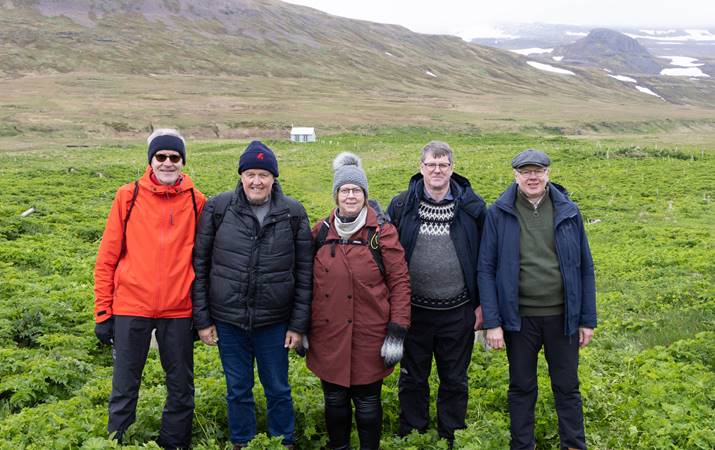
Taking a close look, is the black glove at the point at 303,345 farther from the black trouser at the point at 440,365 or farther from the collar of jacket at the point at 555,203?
the collar of jacket at the point at 555,203

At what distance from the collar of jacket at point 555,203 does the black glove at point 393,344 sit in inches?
60.3

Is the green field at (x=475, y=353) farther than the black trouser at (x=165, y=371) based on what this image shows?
Yes

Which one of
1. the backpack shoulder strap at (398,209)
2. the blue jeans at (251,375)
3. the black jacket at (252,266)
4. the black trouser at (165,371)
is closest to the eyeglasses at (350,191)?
the black jacket at (252,266)

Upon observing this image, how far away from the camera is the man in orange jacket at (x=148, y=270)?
5.41 m

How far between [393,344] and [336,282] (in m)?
0.81

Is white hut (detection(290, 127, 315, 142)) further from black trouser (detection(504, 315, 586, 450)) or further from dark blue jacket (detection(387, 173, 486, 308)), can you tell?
black trouser (detection(504, 315, 586, 450))

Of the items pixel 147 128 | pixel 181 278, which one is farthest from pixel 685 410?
pixel 147 128

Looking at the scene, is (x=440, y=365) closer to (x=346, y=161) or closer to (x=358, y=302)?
(x=358, y=302)

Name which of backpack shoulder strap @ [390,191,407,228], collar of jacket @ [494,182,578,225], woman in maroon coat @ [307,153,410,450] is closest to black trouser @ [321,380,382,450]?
woman in maroon coat @ [307,153,410,450]

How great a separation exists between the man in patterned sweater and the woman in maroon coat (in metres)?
0.33

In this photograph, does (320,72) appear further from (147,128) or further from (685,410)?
(685,410)

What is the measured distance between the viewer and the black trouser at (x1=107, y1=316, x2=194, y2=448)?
550cm

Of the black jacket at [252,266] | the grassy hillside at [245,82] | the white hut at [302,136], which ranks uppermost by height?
the grassy hillside at [245,82]

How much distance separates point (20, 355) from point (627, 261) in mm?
13341
